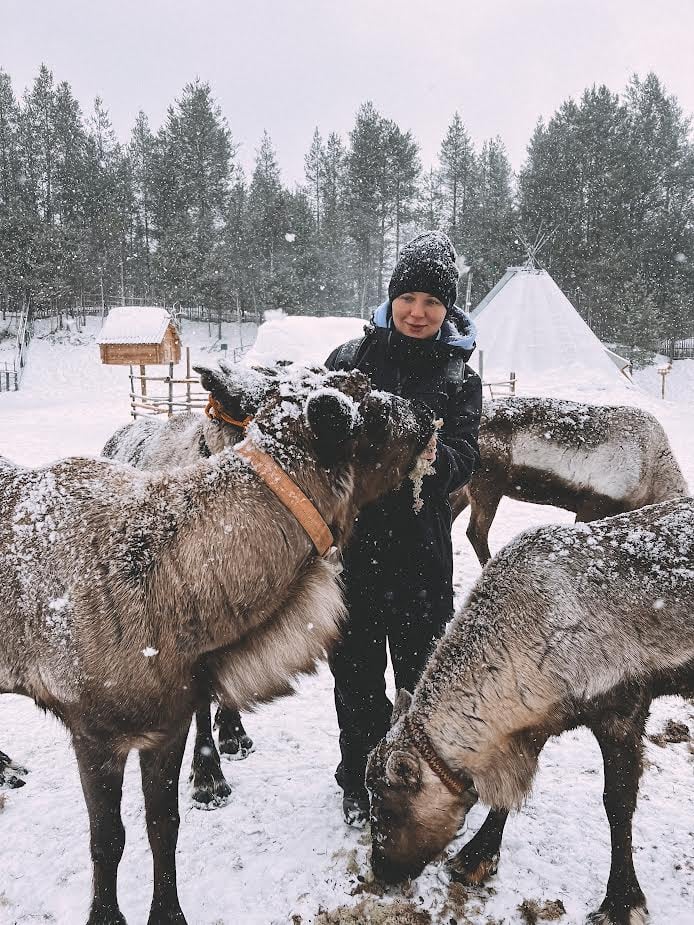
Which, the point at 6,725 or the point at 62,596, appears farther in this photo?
the point at 6,725

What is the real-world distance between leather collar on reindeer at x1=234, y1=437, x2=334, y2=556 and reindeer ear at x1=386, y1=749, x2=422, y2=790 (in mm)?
858

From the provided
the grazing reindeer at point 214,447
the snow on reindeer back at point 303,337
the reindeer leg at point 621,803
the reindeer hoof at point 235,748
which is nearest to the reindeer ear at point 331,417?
the grazing reindeer at point 214,447

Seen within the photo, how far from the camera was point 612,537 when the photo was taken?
7.11 ft

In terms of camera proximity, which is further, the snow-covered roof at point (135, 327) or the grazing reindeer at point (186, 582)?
the snow-covered roof at point (135, 327)

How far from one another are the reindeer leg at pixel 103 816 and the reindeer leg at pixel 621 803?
164 cm

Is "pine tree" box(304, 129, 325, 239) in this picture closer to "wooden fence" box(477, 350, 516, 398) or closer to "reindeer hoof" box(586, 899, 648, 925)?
"wooden fence" box(477, 350, 516, 398)

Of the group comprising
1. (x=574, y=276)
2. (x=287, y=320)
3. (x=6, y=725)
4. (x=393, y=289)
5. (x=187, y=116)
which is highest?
(x=187, y=116)

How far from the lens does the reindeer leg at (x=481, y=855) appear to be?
2201 millimetres

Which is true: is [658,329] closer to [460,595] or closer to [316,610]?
[460,595]

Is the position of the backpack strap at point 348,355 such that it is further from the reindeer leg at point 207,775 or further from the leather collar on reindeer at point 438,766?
the reindeer leg at point 207,775

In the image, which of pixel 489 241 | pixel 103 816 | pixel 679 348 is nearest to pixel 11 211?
pixel 489 241

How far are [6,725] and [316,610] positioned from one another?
2595 millimetres

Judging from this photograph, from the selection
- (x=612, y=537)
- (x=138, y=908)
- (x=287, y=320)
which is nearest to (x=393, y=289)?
(x=612, y=537)

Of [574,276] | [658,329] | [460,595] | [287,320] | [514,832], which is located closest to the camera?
[514,832]
